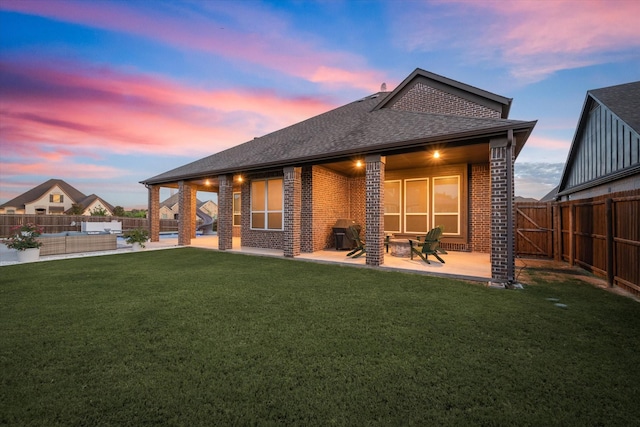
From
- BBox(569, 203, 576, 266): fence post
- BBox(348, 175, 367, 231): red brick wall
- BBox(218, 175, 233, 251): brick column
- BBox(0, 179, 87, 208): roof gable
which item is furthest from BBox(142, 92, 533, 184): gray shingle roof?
BBox(0, 179, 87, 208): roof gable

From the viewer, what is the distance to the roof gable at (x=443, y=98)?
9.03 meters

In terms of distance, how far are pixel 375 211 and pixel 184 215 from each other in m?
9.91

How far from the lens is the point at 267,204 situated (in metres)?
11.0

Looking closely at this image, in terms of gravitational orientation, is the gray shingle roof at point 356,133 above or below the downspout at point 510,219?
above

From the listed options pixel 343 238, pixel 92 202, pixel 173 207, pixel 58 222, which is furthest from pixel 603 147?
pixel 92 202

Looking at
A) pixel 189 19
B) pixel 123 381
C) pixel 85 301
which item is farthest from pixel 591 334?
pixel 189 19

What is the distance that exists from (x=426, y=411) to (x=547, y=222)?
410 inches

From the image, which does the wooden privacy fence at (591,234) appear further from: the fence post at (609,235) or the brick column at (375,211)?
the brick column at (375,211)

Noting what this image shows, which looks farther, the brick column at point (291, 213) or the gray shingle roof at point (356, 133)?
the brick column at point (291, 213)

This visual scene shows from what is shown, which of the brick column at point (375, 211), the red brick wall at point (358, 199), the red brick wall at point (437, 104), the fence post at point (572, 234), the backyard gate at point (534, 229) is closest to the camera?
the brick column at point (375, 211)

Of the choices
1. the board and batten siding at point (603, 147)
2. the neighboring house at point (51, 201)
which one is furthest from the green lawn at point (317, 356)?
the neighboring house at point (51, 201)

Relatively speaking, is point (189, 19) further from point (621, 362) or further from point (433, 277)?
point (621, 362)

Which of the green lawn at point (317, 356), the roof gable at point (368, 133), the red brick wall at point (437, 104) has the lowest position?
the green lawn at point (317, 356)

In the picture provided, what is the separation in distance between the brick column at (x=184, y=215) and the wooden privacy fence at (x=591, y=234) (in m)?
14.4
